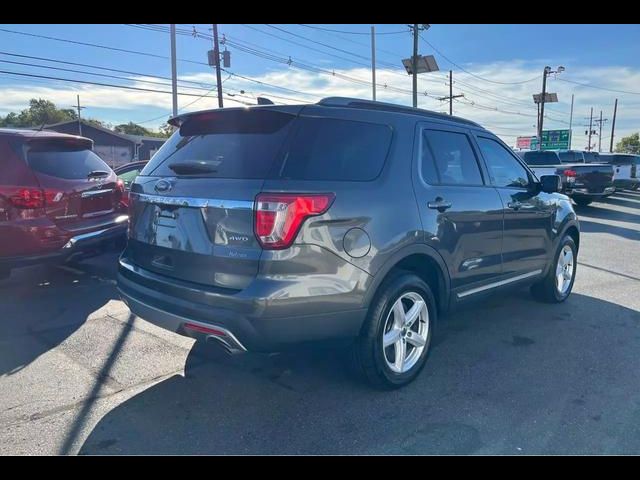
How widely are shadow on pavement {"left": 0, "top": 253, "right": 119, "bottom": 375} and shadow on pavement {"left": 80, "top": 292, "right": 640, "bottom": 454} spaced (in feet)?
4.25

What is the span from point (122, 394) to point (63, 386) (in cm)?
45

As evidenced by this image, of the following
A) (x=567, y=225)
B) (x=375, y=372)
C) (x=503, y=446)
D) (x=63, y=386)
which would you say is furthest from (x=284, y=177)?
(x=567, y=225)

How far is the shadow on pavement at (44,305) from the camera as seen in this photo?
4051 millimetres

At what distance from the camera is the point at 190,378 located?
360cm

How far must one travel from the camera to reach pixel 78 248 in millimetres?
5270

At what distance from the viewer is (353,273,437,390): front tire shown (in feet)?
10.6

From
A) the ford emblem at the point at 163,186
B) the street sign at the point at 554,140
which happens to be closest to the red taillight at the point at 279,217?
the ford emblem at the point at 163,186

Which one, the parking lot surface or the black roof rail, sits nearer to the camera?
the parking lot surface

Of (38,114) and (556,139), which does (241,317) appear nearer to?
(556,139)

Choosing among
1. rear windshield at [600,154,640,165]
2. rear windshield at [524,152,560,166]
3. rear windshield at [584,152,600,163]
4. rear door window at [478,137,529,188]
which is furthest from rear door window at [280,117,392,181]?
rear windshield at [584,152,600,163]

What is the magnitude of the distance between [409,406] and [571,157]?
24.6m

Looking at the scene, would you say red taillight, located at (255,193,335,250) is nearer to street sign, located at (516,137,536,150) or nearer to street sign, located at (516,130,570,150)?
street sign, located at (516,130,570,150)

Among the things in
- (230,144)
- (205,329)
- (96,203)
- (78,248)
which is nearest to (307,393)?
(205,329)
